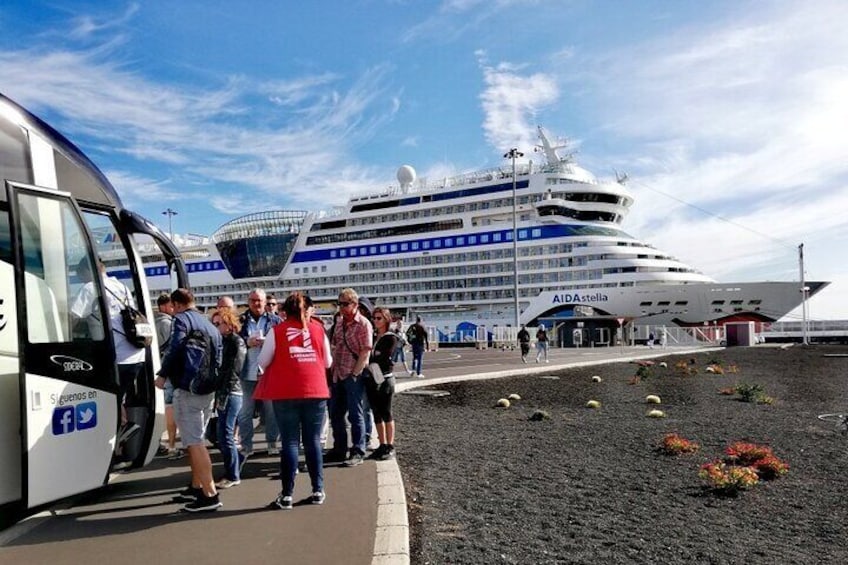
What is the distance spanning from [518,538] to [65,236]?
170 inches

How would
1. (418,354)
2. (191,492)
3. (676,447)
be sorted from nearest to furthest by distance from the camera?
(191,492) < (676,447) < (418,354)

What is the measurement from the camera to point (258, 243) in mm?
73750

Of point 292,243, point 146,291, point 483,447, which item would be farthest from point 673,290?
point 146,291

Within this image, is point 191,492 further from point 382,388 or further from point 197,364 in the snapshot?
point 382,388

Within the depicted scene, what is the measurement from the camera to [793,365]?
2502cm

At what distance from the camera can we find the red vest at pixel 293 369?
5391mm

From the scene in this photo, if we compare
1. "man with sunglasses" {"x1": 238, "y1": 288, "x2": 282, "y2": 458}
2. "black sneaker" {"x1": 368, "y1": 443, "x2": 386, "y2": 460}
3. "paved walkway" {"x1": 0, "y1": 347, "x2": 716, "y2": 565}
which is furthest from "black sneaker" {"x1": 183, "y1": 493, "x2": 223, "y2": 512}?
"black sneaker" {"x1": 368, "y1": 443, "x2": 386, "y2": 460}

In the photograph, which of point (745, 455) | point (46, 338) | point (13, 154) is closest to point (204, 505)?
point (46, 338)

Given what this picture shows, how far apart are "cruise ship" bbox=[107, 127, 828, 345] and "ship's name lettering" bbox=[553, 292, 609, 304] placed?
85 millimetres

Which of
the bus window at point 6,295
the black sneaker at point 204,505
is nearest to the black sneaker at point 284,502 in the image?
the black sneaker at point 204,505

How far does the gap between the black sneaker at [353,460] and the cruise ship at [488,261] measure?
145ft

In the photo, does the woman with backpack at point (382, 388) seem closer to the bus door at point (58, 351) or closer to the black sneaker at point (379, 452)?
the black sneaker at point (379, 452)

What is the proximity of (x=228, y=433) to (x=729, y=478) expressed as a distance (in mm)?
4848

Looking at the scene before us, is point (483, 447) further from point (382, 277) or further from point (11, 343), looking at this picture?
point (382, 277)
